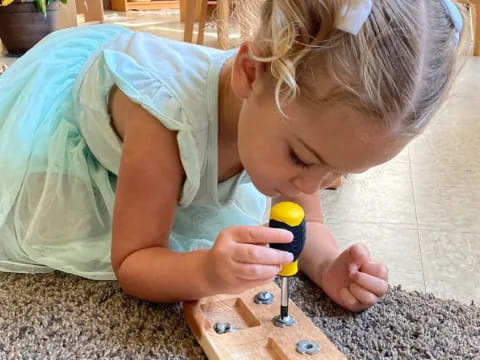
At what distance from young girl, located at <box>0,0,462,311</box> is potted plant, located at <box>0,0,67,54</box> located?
4.30 feet

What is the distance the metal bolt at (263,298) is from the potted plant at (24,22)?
180 cm

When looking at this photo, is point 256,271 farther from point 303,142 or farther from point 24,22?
point 24,22

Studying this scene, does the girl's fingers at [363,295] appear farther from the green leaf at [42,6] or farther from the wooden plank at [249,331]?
the green leaf at [42,6]

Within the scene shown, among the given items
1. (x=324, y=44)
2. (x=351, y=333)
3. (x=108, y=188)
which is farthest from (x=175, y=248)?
(x=324, y=44)

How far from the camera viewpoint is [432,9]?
542 mm

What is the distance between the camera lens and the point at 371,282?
2.23 ft

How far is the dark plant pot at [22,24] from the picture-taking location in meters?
2.19

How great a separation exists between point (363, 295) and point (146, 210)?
0.25 meters

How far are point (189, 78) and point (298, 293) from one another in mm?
287

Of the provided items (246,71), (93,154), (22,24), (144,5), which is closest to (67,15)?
(22,24)

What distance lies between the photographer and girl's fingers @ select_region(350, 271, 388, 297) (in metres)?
0.68

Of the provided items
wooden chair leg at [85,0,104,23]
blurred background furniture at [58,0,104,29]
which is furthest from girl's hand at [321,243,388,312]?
wooden chair leg at [85,0,104,23]

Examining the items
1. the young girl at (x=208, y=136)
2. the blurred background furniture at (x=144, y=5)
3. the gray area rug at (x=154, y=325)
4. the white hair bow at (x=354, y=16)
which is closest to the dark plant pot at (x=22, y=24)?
the young girl at (x=208, y=136)

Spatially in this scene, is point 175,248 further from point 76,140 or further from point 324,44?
point 324,44
